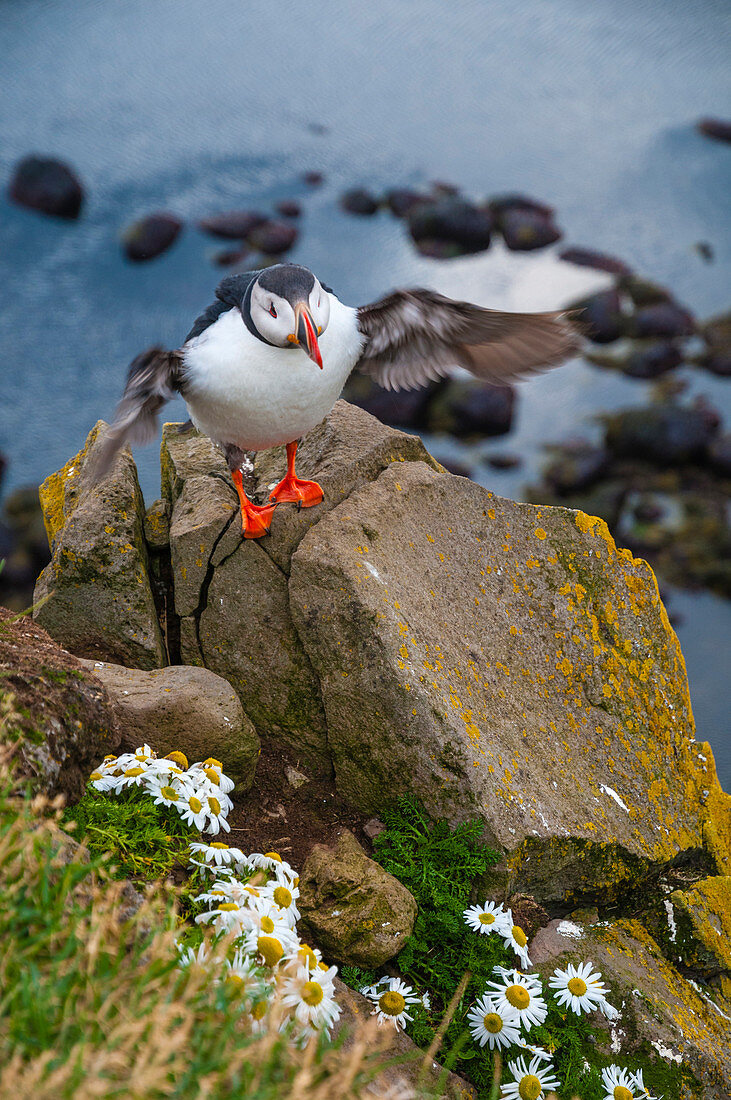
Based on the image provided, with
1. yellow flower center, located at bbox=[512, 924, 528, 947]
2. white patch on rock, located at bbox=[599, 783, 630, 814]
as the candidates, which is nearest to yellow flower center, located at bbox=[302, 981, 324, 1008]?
yellow flower center, located at bbox=[512, 924, 528, 947]

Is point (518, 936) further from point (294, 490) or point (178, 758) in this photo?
point (294, 490)

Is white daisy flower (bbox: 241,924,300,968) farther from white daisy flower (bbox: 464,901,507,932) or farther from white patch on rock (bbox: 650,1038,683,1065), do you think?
white patch on rock (bbox: 650,1038,683,1065)

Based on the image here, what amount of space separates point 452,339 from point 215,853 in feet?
9.16

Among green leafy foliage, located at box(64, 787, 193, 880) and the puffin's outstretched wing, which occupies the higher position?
the puffin's outstretched wing

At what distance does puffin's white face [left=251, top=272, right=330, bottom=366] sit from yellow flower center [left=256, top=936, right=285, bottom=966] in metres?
2.23

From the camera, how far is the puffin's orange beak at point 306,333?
3.74 meters

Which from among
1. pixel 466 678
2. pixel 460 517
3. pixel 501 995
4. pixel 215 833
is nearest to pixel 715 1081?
pixel 501 995

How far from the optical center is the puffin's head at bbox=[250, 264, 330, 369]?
375cm

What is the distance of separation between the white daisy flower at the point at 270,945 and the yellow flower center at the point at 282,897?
1.03ft

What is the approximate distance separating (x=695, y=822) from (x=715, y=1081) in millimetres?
1351

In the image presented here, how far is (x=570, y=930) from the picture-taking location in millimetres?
3920

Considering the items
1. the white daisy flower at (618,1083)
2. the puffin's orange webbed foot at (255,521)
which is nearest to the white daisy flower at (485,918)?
the white daisy flower at (618,1083)

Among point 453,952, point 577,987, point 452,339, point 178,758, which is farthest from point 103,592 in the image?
point 577,987

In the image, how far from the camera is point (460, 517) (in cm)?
475
